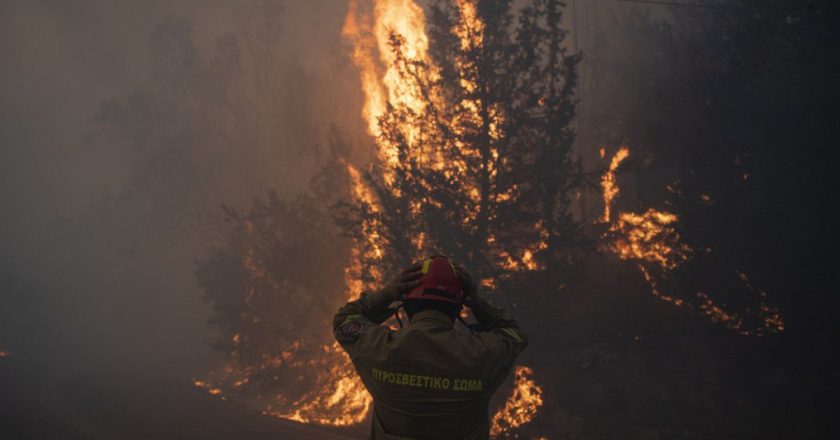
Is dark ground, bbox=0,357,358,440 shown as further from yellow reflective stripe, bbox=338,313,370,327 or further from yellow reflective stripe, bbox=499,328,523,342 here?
yellow reflective stripe, bbox=499,328,523,342

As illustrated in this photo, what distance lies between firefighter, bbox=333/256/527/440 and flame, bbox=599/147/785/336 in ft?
42.1

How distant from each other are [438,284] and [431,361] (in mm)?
416

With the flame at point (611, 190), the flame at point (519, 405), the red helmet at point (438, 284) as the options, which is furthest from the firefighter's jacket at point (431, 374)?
the flame at point (611, 190)

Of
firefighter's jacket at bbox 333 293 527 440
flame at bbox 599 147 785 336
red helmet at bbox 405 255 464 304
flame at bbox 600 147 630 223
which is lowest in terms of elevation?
firefighter's jacket at bbox 333 293 527 440

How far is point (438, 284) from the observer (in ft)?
10.2

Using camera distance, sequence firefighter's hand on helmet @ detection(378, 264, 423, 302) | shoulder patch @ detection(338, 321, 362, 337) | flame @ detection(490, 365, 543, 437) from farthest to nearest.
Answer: flame @ detection(490, 365, 543, 437) → shoulder patch @ detection(338, 321, 362, 337) → firefighter's hand on helmet @ detection(378, 264, 423, 302)

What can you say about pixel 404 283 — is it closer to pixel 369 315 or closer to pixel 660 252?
pixel 369 315

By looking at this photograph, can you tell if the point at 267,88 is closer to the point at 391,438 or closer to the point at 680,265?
the point at 680,265

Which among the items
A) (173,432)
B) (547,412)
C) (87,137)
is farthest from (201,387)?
(87,137)

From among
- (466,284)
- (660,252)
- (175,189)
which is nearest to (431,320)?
(466,284)

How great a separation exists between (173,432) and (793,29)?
19.6m

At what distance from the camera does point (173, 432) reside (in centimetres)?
1653

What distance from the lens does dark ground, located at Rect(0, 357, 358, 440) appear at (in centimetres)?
1655

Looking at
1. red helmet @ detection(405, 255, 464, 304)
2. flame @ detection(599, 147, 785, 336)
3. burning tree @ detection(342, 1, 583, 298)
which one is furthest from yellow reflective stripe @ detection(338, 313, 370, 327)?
flame @ detection(599, 147, 785, 336)
